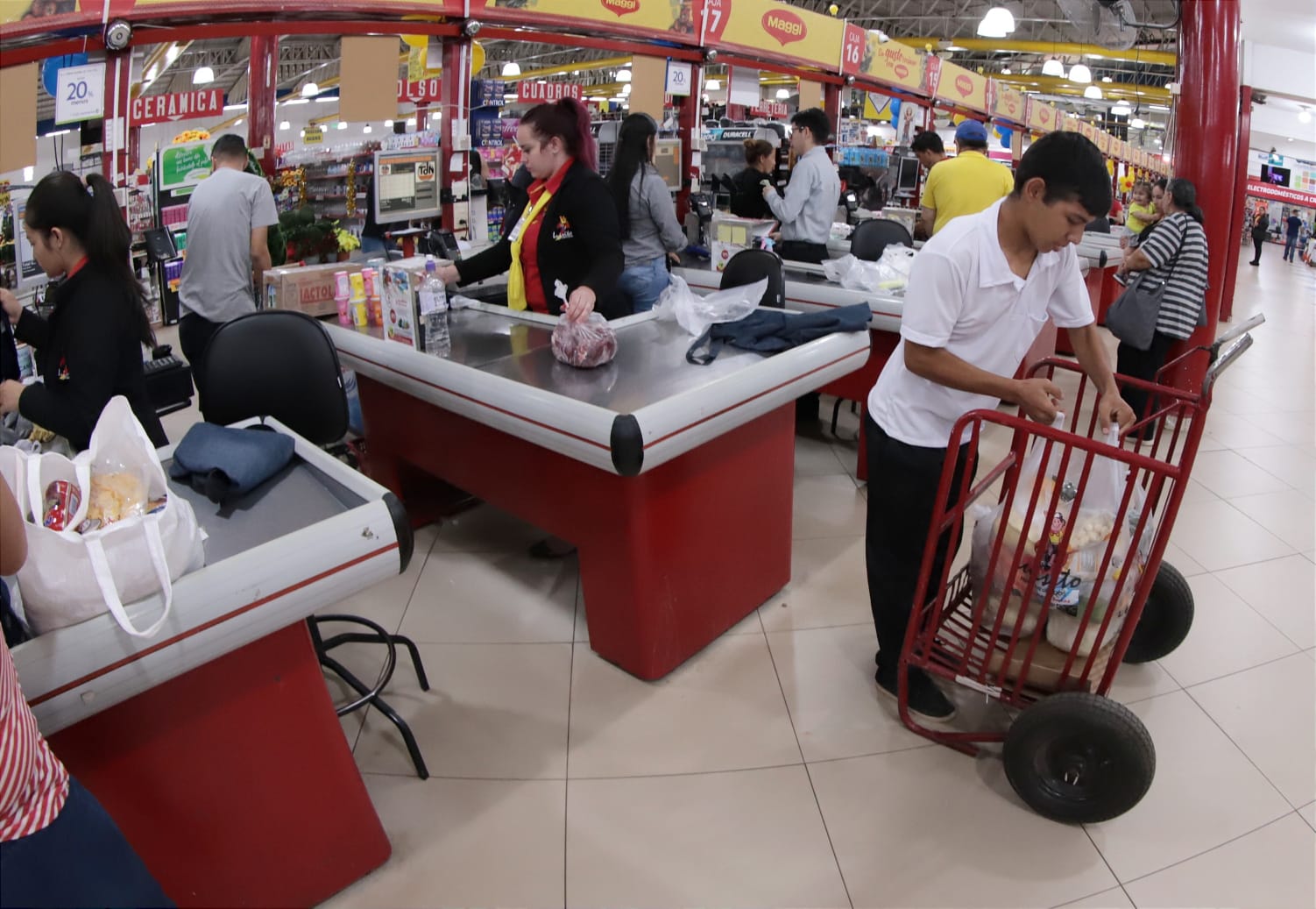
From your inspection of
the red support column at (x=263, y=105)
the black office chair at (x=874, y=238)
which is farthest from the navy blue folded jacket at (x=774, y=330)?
the red support column at (x=263, y=105)

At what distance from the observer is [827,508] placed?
402cm

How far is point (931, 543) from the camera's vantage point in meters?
2.18

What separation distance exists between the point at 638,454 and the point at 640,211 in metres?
2.14

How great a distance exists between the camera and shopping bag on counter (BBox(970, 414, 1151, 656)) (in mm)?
2059

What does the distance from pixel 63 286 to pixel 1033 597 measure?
8.88 ft

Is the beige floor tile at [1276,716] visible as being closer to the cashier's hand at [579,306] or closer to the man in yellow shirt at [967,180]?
the cashier's hand at [579,306]

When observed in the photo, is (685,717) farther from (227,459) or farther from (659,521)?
(227,459)

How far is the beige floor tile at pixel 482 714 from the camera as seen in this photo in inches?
95.9

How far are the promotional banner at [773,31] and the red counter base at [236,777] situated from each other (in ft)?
14.7

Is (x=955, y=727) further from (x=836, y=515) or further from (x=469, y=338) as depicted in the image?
(x=469, y=338)

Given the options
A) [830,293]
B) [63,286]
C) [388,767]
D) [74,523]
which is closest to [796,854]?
[388,767]

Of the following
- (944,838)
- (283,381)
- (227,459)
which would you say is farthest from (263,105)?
(944,838)

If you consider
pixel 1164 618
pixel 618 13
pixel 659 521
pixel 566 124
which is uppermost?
pixel 618 13

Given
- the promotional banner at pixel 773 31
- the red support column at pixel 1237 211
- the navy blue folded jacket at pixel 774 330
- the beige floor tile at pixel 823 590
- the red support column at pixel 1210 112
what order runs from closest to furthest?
the navy blue folded jacket at pixel 774 330 < the beige floor tile at pixel 823 590 < the red support column at pixel 1210 112 < the promotional banner at pixel 773 31 < the red support column at pixel 1237 211
